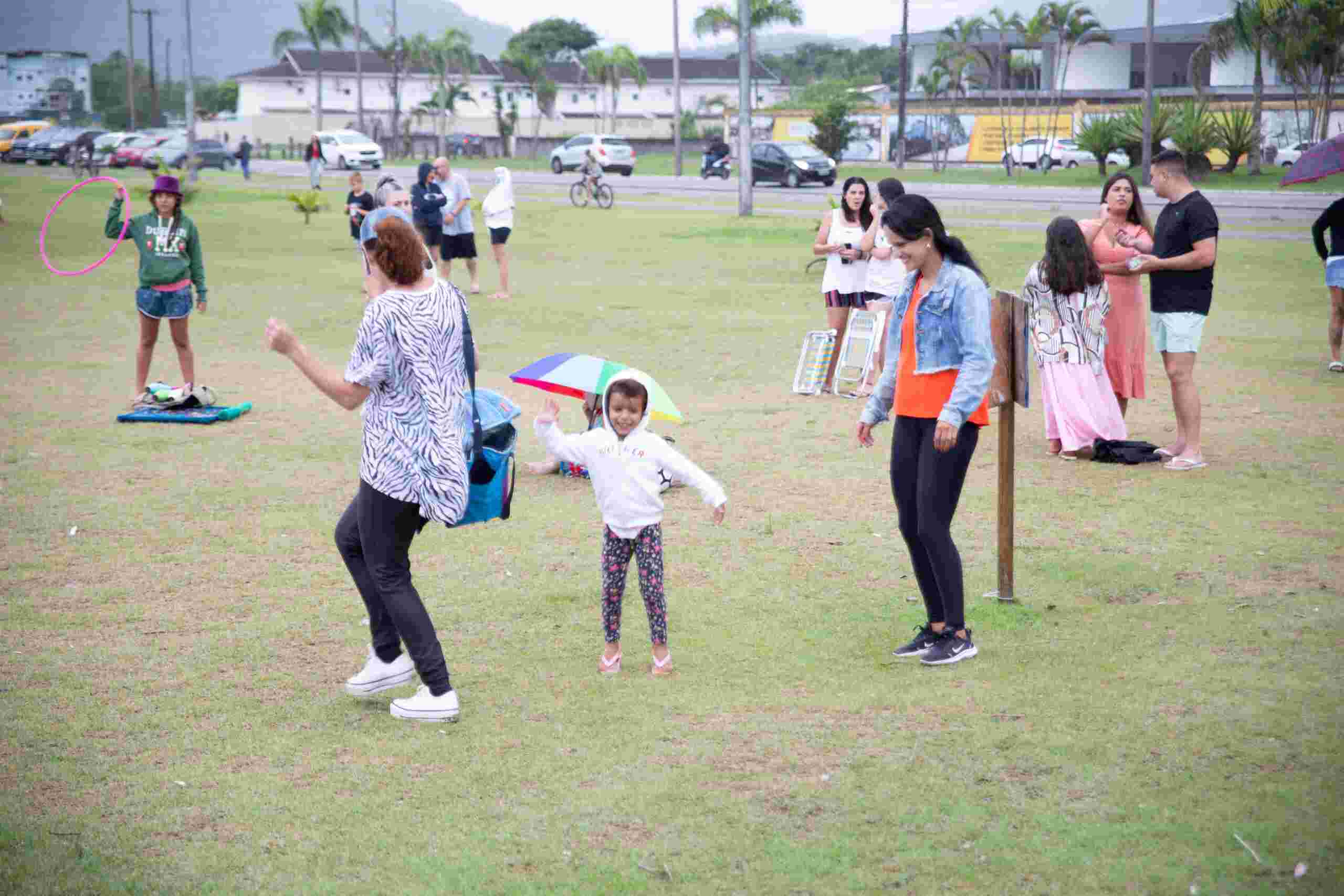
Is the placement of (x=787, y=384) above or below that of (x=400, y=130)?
below

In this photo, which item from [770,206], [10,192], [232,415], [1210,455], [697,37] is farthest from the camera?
[697,37]

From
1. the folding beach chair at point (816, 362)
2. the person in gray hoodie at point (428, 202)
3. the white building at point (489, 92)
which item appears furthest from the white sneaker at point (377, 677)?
the white building at point (489, 92)

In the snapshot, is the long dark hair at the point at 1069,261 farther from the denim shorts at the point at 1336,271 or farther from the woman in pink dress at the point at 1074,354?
the denim shorts at the point at 1336,271

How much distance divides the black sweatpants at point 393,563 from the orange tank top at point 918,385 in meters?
1.95

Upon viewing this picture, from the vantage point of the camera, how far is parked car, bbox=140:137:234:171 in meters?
55.2

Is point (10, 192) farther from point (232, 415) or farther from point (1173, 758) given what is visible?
point (1173, 758)

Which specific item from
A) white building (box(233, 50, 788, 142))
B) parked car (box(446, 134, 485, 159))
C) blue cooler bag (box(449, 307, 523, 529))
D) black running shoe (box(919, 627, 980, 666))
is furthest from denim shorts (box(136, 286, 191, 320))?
white building (box(233, 50, 788, 142))

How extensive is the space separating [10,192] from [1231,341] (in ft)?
121

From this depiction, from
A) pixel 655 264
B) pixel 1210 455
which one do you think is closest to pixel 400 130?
pixel 655 264

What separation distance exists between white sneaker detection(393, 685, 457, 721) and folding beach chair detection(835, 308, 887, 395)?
6764 millimetres

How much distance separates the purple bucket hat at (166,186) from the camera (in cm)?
986

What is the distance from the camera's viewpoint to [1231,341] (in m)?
13.4

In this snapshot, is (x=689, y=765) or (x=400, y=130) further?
(x=400, y=130)

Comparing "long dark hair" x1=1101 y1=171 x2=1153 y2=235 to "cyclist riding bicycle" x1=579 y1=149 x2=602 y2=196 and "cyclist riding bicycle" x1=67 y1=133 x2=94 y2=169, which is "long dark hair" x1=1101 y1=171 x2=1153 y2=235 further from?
"cyclist riding bicycle" x1=67 y1=133 x2=94 y2=169
